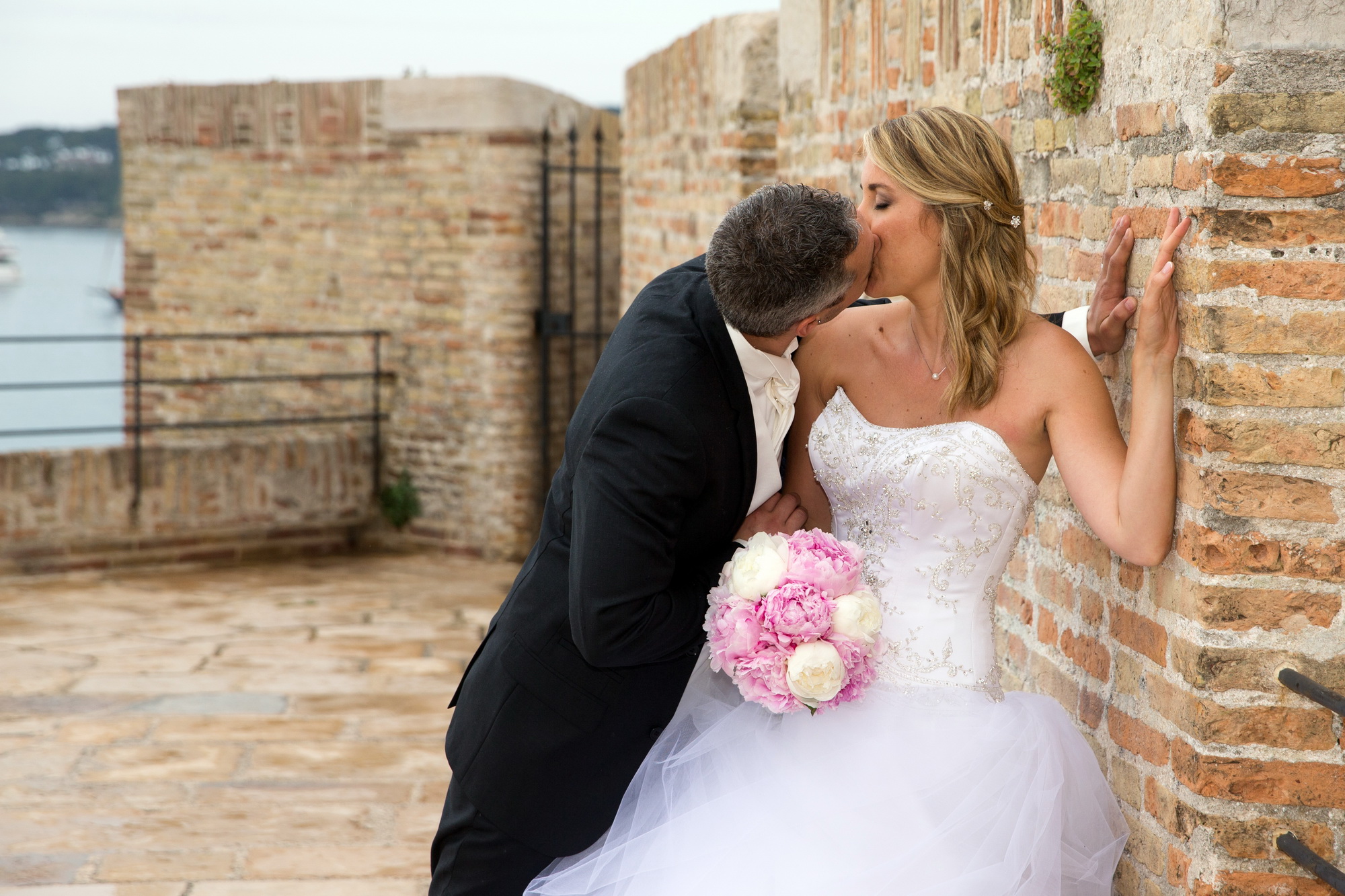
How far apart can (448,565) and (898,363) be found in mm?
5914

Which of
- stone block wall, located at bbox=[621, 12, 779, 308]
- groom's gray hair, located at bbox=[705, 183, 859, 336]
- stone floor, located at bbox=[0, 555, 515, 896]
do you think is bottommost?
stone floor, located at bbox=[0, 555, 515, 896]

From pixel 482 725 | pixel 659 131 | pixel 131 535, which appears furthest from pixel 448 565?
pixel 482 725

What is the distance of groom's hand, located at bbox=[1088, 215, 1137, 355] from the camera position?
213 cm

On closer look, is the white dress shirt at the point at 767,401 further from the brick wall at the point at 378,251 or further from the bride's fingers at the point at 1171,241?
the brick wall at the point at 378,251

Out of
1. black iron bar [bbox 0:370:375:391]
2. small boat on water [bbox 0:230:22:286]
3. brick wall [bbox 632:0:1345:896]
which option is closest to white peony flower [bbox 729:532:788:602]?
brick wall [bbox 632:0:1345:896]

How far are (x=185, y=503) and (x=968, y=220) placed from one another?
21.0 ft

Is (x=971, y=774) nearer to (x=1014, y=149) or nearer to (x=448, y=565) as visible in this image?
(x=1014, y=149)

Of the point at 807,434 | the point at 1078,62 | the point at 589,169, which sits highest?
the point at 589,169

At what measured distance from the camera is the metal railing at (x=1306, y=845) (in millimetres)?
1834

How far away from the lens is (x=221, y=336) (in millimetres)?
7836

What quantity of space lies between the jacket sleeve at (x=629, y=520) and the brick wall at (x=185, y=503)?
612 cm

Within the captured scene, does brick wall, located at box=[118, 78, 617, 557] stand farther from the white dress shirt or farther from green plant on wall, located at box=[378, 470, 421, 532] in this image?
the white dress shirt

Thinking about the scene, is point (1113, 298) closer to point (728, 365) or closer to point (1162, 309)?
point (1162, 309)

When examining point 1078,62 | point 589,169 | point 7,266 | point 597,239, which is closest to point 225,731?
point 1078,62
